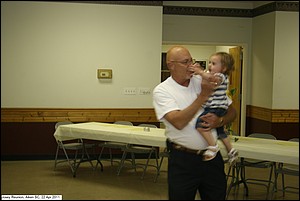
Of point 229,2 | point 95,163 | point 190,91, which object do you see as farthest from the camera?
point 229,2

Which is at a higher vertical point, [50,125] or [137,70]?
[137,70]

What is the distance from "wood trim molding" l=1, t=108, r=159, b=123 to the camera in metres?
5.15

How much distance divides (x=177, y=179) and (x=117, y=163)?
10.6 ft

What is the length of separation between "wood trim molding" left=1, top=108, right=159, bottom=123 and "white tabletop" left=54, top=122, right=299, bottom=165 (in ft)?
2.41

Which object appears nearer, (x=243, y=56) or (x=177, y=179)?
(x=177, y=179)

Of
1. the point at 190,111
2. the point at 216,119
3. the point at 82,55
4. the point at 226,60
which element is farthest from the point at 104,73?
the point at 190,111

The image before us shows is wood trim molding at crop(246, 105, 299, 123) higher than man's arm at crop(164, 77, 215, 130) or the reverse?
the reverse

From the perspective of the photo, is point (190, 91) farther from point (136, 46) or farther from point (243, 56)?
point (243, 56)

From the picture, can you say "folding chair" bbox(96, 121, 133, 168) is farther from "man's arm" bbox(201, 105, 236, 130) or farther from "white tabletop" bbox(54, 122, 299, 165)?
"man's arm" bbox(201, 105, 236, 130)

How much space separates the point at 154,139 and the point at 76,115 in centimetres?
174

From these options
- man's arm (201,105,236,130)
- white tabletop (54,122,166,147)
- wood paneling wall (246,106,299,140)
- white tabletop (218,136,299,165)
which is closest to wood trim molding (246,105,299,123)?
wood paneling wall (246,106,299,140)

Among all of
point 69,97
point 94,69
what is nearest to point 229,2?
point 94,69

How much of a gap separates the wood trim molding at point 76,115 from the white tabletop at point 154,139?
0.74 m

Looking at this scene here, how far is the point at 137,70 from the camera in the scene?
5.40 m
